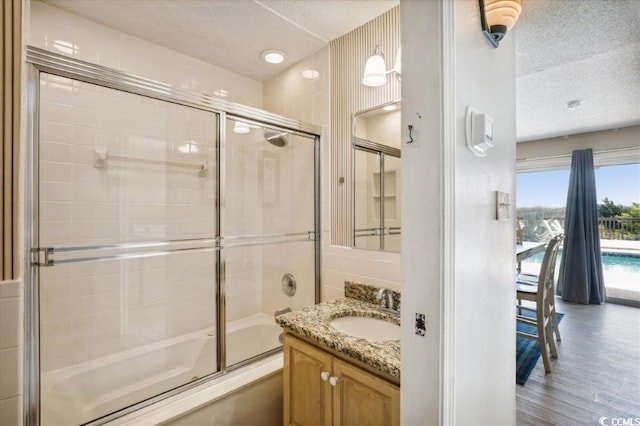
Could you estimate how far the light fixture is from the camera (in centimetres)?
202

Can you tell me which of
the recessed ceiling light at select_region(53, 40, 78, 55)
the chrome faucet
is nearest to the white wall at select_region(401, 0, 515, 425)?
the chrome faucet

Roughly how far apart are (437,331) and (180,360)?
2.04 m

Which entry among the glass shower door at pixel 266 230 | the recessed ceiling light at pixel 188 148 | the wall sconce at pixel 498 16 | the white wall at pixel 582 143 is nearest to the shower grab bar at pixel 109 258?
the glass shower door at pixel 266 230

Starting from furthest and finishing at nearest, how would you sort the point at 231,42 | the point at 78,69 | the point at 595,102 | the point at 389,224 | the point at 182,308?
the point at 595,102 → the point at 182,308 → the point at 231,42 → the point at 389,224 → the point at 78,69

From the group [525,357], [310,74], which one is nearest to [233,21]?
[310,74]

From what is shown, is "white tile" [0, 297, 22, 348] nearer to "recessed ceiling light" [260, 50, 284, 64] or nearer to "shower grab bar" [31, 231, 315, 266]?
"shower grab bar" [31, 231, 315, 266]

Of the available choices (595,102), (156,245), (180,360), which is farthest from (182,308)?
(595,102)

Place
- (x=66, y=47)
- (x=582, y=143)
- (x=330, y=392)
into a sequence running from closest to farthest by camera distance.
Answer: (x=330, y=392), (x=66, y=47), (x=582, y=143)

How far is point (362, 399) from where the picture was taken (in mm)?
1106

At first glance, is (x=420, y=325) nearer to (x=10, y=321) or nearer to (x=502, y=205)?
(x=502, y=205)

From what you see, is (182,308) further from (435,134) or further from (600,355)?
(600,355)

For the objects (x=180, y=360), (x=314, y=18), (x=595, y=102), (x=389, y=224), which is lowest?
(x=180, y=360)

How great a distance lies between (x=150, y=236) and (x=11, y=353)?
1.14m

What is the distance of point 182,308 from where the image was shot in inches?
86.7
